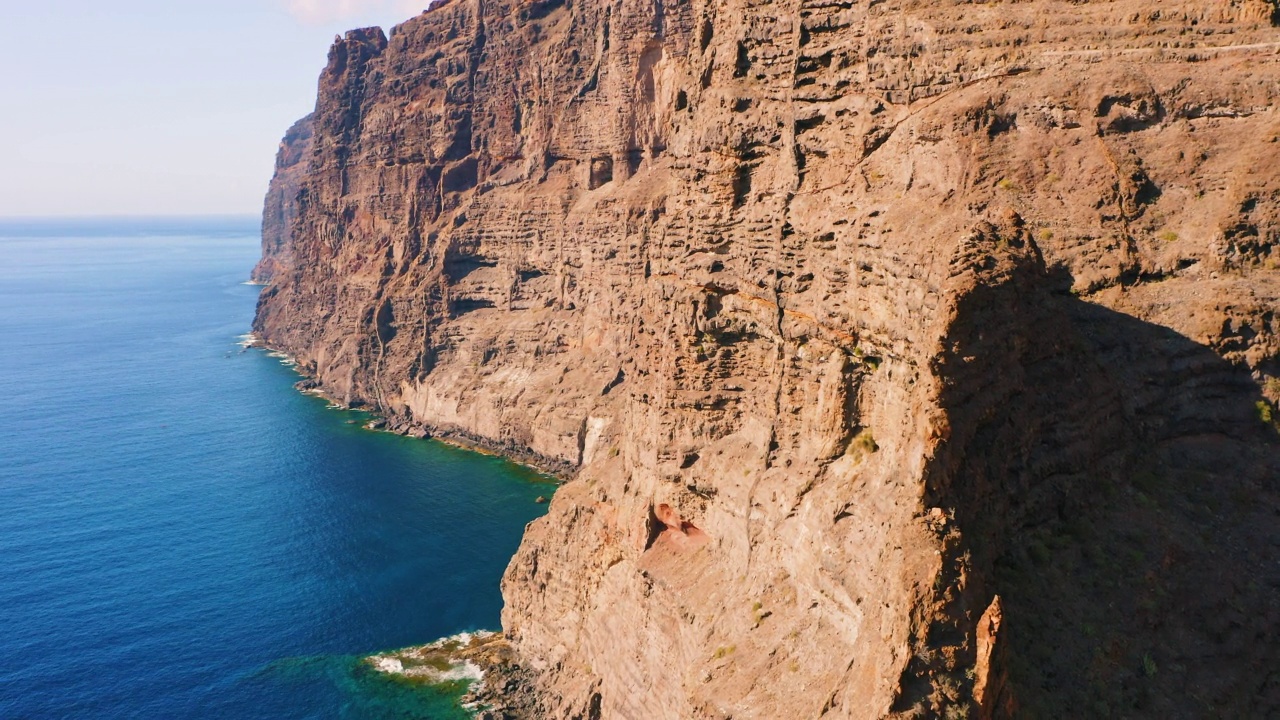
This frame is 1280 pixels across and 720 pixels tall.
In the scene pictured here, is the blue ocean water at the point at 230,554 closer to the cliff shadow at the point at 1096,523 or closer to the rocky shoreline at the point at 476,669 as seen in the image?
the rocky shoreline at the point at 476,669

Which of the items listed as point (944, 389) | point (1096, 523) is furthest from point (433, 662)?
point (944, 389)

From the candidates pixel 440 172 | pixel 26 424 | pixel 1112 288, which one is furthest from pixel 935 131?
pixel 26 424

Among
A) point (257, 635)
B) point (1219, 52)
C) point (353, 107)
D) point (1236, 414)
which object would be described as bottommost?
point (257, 635)

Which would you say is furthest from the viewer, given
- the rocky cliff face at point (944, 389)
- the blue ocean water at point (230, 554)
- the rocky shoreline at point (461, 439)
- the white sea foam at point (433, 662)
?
the rocky shoreline at point (461, 439)

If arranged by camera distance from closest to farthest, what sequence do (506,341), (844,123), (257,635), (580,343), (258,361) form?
(844,123), (257,635), (580,343), (506,341), (258,361)

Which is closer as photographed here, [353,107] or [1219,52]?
[1219,52]

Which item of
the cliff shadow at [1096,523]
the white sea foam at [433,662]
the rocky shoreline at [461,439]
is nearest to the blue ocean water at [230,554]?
the white sea foam at [433,662]

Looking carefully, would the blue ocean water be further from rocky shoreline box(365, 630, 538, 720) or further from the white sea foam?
rocky shoreline box(365, 630, 538, 720)

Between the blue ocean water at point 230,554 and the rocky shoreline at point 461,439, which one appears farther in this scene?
the rocky shoreline at point 461,439

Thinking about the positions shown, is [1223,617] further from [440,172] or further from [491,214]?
[440,172]
